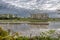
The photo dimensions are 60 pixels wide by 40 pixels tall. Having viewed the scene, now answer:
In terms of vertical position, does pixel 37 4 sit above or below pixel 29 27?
above

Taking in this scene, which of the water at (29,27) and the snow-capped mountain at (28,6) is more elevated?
the snow-capped mountain at (28,6)

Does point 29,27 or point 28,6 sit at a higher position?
point 28,6

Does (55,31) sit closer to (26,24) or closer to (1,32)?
(26,24)

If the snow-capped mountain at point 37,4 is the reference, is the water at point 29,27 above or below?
below

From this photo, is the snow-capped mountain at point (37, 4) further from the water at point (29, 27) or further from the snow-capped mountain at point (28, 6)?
the water at point (29, 27)

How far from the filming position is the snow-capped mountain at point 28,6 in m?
3.12

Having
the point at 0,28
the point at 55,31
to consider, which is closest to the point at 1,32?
the point at 0,28

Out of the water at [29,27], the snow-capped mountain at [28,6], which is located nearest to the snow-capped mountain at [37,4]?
the snow-capped mountain at [28,6]

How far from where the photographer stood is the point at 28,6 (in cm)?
314

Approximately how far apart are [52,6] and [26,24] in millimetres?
494

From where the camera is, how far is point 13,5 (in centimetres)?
314

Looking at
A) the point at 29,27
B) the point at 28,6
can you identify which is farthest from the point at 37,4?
the point at 29,27

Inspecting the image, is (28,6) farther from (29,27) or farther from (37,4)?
(29,27)

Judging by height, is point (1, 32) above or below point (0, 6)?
below
